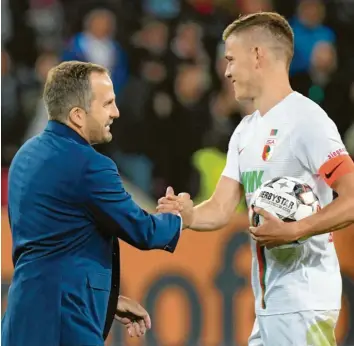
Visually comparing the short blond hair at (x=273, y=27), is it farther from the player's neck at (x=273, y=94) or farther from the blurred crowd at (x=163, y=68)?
the blurred crowd at (x=163, y=68)

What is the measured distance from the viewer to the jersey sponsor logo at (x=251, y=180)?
3.31 metres

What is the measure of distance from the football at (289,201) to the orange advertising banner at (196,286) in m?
2.57

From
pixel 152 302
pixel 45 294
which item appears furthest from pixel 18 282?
Result: pixel 152 302

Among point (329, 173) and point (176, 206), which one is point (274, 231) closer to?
point (329, 173)

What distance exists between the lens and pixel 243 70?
11.3ft

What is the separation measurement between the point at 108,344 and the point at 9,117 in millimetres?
1617

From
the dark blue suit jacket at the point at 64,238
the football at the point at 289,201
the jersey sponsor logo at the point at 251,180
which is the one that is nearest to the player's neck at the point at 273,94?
the jersey sponsor logo at the point at 251,180

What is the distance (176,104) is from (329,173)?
2919 millimetres

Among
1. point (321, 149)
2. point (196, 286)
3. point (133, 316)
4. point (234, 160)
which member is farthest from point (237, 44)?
point (196, 286)

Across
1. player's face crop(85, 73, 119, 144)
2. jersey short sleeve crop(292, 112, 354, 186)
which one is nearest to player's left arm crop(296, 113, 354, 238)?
jersey short sleeve crop(292, 112, 354, 186)

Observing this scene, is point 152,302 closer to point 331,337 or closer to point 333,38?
point 333,38

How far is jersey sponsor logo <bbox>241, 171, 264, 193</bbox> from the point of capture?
10.8 feet

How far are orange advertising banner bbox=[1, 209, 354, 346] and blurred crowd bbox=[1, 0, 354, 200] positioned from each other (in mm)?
367

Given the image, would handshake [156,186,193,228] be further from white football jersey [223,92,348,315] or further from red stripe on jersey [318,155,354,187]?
red stripe on jersey [318,155,354,187]
